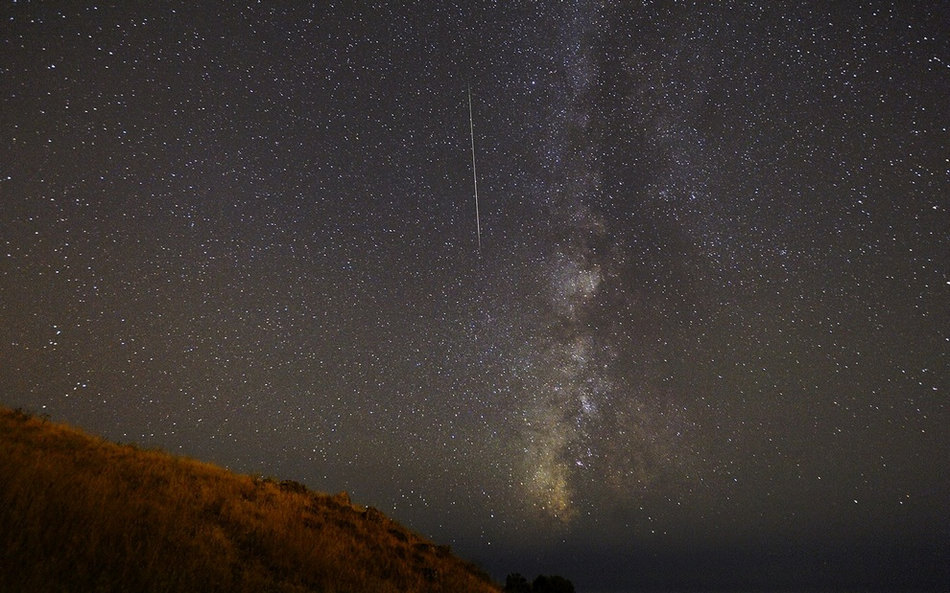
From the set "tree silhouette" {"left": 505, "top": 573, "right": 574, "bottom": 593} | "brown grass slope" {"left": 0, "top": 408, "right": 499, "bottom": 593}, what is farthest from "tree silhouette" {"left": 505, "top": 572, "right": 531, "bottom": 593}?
"brown grass slope" {"left": 0, "top": 408, "right": 499, "bottom": 593}

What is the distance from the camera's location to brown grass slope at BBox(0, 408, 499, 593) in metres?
5.48

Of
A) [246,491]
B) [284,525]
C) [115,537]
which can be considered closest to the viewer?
[115,537]

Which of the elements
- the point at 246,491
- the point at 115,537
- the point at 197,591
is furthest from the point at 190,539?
the point at 246,491

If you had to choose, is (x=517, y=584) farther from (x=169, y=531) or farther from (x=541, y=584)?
(x=169, y=531)

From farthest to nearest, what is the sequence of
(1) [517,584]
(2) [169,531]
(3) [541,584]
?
1. (3) [541,584]
2. (1) [517,584]
3. (2) [169,531]

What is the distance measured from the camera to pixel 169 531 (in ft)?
24.1

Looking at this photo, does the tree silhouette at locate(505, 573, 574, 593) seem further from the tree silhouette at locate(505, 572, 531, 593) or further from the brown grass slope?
the brown grass slope

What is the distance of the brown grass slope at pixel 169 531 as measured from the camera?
548 centimetres

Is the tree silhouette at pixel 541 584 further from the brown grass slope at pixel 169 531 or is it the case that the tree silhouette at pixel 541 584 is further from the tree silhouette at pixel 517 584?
the brown grass slope at pixel 169 531

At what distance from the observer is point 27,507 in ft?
19.8

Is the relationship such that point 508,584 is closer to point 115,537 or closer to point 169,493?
point 169,493

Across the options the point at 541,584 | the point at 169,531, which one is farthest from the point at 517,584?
the point at 169,531

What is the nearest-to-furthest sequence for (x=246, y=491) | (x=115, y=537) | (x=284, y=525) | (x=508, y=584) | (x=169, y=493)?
(x=115, y=537) → (x=169, y=493) → (x=284, y=525) → (x=246, y=491) → (x=508, y=584)

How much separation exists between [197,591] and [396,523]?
11.0 metres
